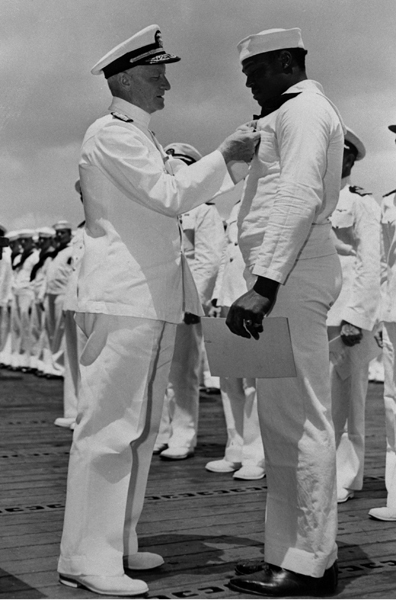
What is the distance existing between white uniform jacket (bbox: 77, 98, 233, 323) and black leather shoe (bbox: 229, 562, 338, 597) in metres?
0.89

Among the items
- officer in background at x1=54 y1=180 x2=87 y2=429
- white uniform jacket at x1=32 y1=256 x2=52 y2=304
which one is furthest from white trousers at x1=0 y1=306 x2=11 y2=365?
officer in background at x1=54 y1=180 x2=87 y2=429

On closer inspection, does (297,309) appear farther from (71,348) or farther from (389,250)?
(71,348)

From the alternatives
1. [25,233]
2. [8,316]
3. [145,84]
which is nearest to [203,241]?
[145,84]

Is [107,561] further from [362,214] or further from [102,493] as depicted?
[362,214]

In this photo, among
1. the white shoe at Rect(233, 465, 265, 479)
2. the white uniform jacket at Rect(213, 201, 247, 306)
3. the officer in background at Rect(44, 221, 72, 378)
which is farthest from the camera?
the officer in background at Rect(44, 221, 72, 378)

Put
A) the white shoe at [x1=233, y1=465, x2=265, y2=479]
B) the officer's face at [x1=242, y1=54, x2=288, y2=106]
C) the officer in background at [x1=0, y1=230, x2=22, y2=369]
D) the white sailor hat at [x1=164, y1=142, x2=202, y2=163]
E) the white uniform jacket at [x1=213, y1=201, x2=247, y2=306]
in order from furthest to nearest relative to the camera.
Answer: the officer in background at [x1=0, y1=230, x2=22, y2=369] → the white sailor hat at [x1=164, y1=142, x2=202, y2=163] → the white uniform jacket at [x1=213, y1=201, x2=247, y2=306] → the white shoe at [x1=233, y1=465, x2=265, y2=479] → the officer's face at [x1=242, y1=54, x2=288, y2=106]

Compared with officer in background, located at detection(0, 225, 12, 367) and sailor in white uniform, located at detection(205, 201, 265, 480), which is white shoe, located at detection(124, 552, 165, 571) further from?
officer in background, located at detection(0, 225, 12, 367)

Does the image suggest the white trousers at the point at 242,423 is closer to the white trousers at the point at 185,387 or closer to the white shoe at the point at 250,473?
the white shoe at the point at 250,473

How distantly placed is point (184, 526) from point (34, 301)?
30.6ft

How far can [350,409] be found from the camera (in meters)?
4.83

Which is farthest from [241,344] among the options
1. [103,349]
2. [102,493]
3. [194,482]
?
[194,482]

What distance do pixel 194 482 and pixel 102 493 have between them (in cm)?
206

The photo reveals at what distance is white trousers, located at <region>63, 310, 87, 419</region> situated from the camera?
24.8 feet

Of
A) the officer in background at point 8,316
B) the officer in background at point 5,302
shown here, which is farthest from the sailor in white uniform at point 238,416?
the officer in background at point 8,316
